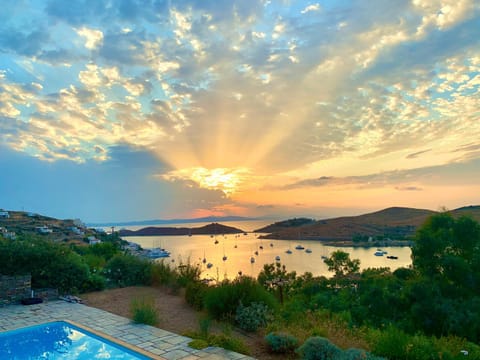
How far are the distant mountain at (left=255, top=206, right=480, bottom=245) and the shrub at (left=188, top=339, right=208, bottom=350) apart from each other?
2233 inches

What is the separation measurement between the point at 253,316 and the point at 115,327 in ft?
8.83

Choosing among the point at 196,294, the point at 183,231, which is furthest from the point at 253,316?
the point at 183,231

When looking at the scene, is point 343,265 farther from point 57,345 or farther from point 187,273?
point 57,345

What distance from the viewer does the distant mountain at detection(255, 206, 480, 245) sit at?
192ft

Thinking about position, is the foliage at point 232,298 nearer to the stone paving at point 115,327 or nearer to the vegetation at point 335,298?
the vegetation at point 335,298

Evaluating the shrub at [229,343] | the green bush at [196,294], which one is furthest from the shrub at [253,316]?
the green bush at [196,294]

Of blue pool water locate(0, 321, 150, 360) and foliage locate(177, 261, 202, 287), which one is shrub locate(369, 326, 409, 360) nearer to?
blue pool water locate(0, 321, 150, 360)

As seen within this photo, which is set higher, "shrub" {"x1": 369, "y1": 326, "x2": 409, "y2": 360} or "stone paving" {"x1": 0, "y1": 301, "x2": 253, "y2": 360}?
"shrub" {"x1": 369, "y1": 326, "x2": 409, "y2": 360}

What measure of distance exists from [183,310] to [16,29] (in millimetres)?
9451

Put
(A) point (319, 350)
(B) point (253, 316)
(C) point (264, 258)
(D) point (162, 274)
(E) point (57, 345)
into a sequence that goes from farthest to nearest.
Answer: (C) point (264, 258) → (D) point (162, 274) → (B) point (253, 316) → (E) point (57, 345) → (A) point (319, 350)

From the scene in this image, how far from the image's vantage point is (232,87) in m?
12.2

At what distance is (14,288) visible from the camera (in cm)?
822

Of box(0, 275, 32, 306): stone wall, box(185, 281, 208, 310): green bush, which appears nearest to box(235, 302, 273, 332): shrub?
box(185, 281, 208, 310): green bush

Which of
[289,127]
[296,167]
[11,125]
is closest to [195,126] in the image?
[289,127]
